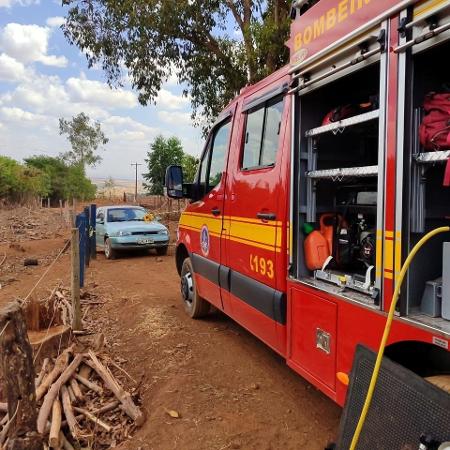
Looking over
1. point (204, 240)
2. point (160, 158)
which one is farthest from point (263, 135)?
point (160, 158)

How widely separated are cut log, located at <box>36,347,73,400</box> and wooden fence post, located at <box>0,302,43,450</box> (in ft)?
3.02

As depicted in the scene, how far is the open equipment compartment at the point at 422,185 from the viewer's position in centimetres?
219

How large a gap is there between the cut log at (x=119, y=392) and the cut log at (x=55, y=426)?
47 centimetres

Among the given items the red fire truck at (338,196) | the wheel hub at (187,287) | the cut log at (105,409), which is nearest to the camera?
the red fire truck at (338,196)

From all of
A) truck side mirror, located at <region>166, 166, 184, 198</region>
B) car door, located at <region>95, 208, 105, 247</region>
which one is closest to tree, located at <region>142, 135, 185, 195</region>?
car door, located at <region>95, 208, 105, 247</region>

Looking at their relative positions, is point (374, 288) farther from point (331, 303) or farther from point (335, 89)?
point (335, 89)

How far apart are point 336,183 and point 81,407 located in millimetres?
2915

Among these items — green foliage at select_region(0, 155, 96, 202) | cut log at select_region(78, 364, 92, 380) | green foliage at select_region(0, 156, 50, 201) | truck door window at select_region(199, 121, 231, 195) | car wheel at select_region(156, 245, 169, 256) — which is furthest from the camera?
green foliage at select_region(0, 155, 96, 202)

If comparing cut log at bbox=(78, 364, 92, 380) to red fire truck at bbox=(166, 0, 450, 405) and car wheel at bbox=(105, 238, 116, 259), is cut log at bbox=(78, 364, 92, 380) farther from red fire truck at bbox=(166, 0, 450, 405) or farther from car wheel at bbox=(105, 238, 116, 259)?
car wheel at bbox=(105, 238, 116, 259)

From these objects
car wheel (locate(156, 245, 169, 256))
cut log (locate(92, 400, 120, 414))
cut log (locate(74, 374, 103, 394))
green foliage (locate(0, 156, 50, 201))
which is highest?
green foliage (locate(0, 156, 50, 201))

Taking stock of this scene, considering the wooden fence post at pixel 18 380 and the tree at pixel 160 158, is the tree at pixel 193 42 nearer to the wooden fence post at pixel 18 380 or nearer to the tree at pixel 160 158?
the wooden fence post at pixel 18 380

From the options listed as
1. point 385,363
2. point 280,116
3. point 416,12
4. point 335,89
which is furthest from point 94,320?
point 416,12

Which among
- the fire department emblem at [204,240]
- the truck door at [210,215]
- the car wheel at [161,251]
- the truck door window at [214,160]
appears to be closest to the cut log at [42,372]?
the truck door at [210,215]

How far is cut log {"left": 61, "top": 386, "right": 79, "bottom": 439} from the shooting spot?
12.1 feet
